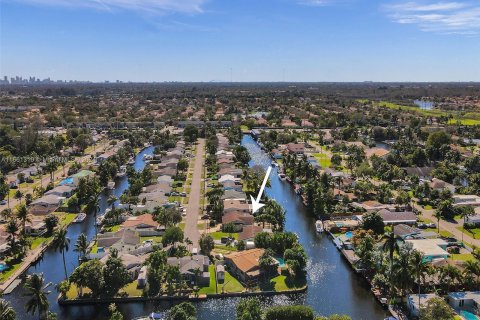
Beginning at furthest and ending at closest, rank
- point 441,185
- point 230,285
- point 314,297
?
point 441,185 → point 230,285 → point 314,297

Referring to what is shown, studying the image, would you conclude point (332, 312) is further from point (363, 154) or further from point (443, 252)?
point (363, 154)

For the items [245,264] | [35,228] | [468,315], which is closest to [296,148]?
[35,228]

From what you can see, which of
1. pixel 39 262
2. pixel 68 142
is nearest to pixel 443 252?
pixel 39 262

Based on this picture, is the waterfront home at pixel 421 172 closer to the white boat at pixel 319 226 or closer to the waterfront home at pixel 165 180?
the white boat at pixel 319 226

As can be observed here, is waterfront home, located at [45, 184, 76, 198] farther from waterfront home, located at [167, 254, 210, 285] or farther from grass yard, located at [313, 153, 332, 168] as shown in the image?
grass yard, located at [313, 153, 332, 168]

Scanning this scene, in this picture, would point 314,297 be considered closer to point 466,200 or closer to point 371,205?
point 371,205

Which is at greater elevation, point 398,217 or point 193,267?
point 193,267

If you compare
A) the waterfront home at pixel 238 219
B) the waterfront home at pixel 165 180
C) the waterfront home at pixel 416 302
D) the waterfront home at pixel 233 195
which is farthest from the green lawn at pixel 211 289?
the waterfront home at pixel 165 180
